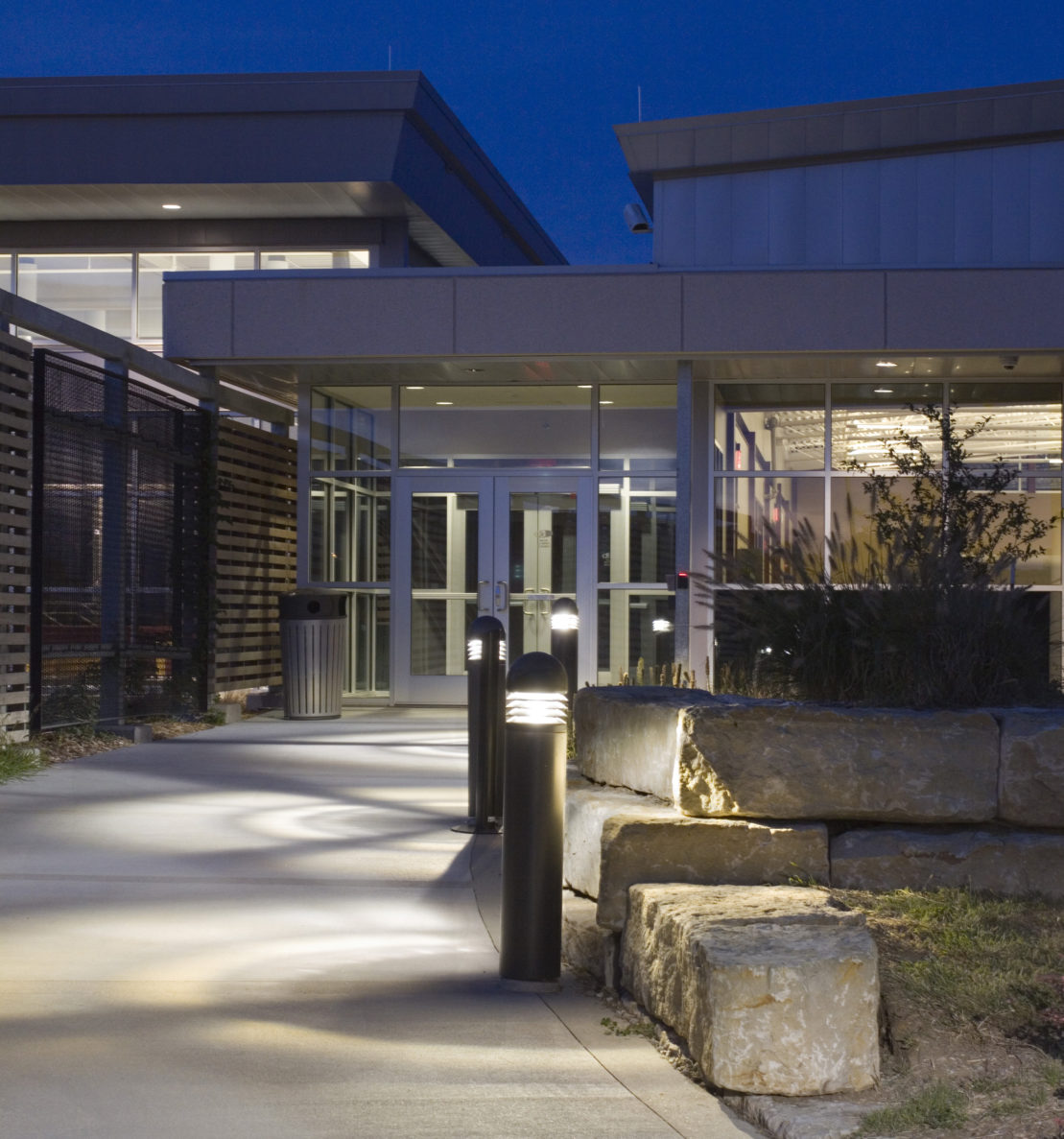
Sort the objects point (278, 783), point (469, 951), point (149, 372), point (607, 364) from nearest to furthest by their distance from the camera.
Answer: point (469, 951), point (278, 783), point (149, 372), point (607, 364)

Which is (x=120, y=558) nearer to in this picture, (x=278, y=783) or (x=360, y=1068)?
(x=278, y=783)

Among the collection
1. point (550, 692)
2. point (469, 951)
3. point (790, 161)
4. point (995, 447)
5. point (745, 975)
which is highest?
point (790, 161)

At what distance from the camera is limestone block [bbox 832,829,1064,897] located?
5117 mm

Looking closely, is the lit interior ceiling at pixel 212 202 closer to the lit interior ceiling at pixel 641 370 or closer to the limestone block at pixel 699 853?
the lit interior ceiling at pixel 641 370

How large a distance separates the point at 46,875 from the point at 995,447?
12.6 m

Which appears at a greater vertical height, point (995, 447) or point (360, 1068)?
point (995, 447)

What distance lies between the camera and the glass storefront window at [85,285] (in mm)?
19984

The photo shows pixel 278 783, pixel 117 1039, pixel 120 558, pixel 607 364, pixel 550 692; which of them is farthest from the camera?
pixel 607 364

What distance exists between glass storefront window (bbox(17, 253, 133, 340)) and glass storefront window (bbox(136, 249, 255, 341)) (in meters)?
0.14

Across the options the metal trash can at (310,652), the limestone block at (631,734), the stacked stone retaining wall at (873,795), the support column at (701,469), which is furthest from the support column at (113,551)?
the stacked stone retaining wall at (873,795)

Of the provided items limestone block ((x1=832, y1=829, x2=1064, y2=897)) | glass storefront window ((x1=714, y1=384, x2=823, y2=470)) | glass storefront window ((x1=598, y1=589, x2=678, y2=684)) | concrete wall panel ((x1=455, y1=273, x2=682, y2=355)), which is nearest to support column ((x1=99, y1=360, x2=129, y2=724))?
concrete wall panel ((x1=455, y1=273, x2=682, y2=355))

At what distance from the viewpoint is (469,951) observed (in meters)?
5.21

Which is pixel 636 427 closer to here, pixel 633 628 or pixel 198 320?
pixel 633 628

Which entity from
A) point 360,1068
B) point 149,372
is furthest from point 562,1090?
point 149,372
